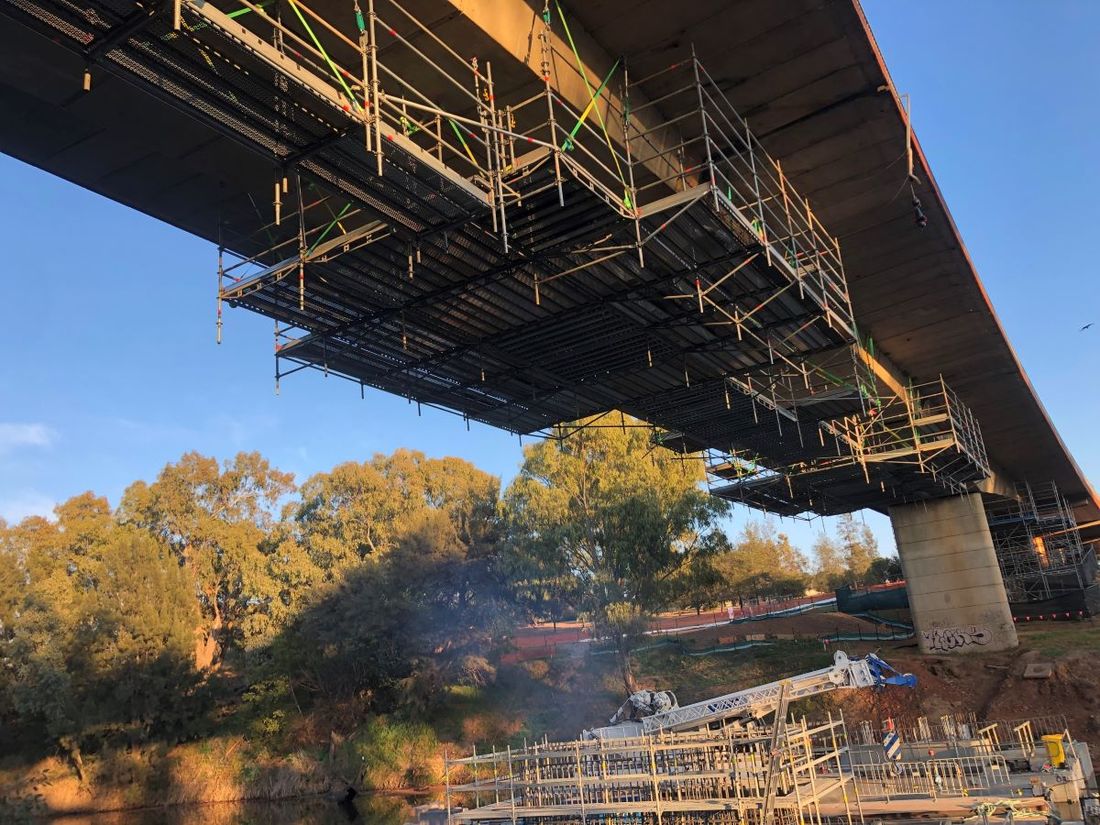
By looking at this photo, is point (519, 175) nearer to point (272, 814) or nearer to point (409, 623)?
point (409, 623)

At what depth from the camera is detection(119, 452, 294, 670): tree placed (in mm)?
45750

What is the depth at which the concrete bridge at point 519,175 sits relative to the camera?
8.12 m

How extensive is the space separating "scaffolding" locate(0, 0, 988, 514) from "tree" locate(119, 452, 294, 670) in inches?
1302

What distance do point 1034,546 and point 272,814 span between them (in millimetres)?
42118

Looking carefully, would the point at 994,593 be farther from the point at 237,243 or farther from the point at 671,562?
the point at 237,243

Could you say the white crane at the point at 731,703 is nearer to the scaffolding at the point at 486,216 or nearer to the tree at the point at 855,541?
the scaffolding at the point at 486,216

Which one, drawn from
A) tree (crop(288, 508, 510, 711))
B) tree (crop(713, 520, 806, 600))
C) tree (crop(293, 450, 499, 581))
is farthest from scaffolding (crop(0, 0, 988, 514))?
tree (crop(713, 520, 806, 600))

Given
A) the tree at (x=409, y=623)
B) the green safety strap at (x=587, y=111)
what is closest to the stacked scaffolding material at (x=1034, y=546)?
the tree at (x=409, y=623)

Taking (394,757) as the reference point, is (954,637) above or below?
above

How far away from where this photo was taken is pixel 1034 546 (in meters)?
46.2

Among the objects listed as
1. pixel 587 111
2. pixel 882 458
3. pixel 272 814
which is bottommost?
pixel 272 814

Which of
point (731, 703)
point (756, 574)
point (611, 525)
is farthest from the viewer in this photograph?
point (756, 574)

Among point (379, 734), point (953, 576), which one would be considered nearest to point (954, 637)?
point (953, 576)

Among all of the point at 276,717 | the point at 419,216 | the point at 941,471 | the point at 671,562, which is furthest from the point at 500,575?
the point at 419,216
